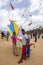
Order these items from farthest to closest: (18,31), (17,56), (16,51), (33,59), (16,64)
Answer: (18,31) → (16,51) → (17,56) → (33,59) → (16,64)

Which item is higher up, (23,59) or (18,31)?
(18,31)

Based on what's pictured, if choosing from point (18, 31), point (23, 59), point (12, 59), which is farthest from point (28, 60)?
point (18, 31)

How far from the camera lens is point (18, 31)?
64.4ft

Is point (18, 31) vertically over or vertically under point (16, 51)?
over

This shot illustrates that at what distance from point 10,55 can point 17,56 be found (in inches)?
27.3

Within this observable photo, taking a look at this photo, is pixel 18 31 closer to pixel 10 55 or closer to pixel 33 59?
pixel 10 55

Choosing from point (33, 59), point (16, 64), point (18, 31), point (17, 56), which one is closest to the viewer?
point (16, 64)

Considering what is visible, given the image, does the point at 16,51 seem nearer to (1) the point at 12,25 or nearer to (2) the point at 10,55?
(2) the point at 10,55

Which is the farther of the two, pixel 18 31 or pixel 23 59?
pixel 18 31

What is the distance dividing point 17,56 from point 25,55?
1.84 m

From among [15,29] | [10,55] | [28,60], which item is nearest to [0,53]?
[10,55]

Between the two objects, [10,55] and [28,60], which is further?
[10,55]

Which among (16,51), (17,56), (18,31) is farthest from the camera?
(18,31)

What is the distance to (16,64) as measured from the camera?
1301 centimetres
